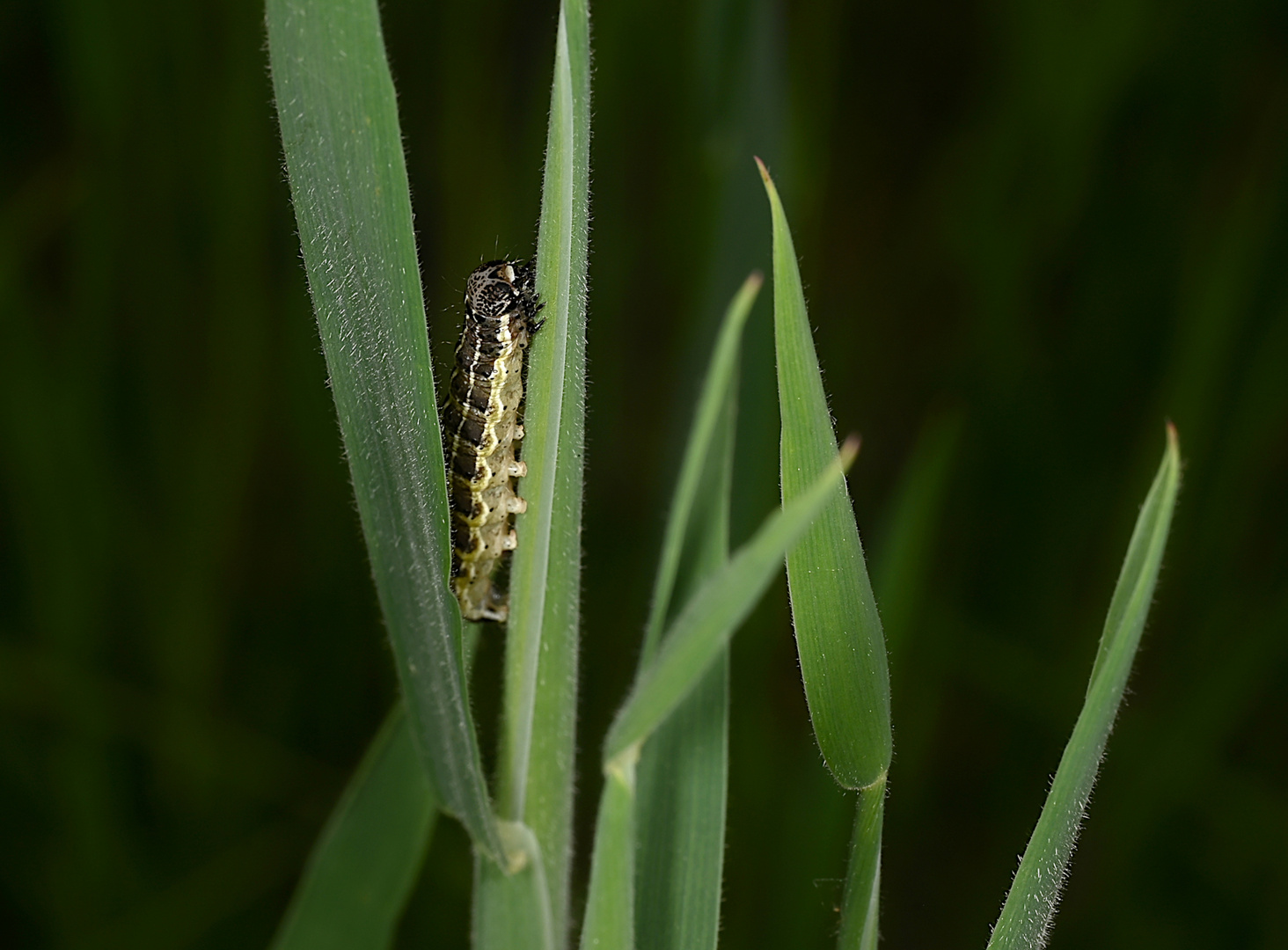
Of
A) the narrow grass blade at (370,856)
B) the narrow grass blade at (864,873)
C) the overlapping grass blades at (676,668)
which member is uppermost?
the overlapping grass blades at (676,668)

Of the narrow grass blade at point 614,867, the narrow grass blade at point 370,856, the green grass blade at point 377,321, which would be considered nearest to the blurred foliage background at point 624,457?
the narrow grass blade at point 370,856

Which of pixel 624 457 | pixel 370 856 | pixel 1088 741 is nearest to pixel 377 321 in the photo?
pixel 1088 741

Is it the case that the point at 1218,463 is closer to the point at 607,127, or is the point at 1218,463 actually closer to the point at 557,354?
the point at 607,127

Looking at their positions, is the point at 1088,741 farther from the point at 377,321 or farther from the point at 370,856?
the point at 370,856

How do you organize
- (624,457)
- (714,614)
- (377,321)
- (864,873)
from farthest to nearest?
(624,457) → (864,873) → (377,321) → (714,614)

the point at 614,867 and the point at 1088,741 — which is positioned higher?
the point at 1088,741

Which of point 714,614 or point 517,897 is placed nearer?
point 714,614

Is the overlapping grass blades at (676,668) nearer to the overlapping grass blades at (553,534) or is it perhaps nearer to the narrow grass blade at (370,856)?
the overlapping grass blades at (553,534)
